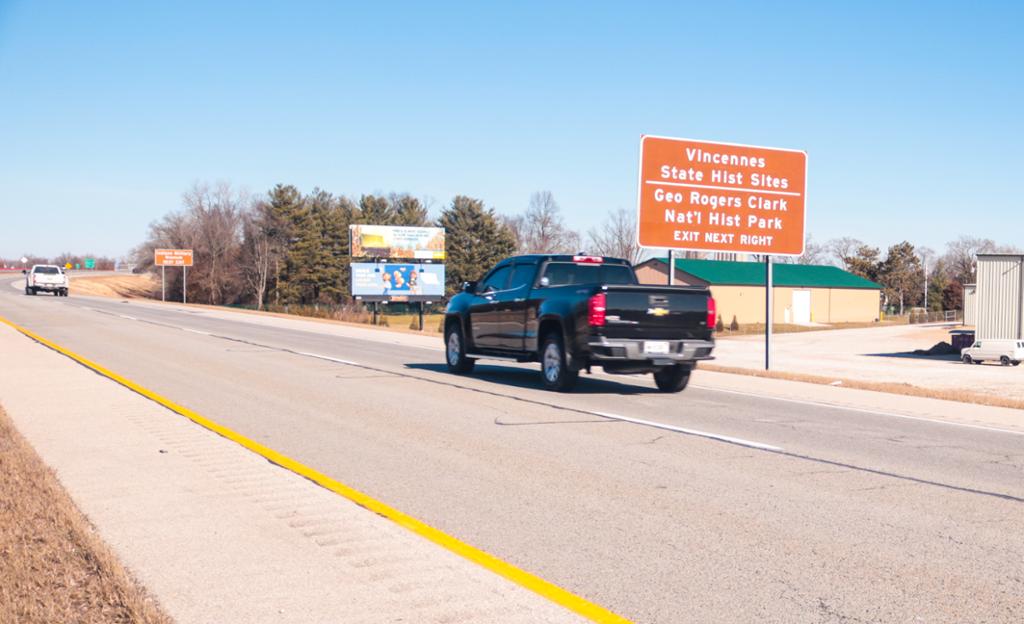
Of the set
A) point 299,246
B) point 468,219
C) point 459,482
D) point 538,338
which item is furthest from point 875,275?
point 459,482

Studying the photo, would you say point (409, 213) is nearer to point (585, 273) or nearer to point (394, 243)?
point (394, 243)

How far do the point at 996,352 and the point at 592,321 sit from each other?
100ft

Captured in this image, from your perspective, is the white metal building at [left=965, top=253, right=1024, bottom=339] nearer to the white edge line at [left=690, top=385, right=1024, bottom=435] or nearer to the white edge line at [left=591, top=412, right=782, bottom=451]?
the white edge line at [left=690, top=385, right=1024, bottom=435]

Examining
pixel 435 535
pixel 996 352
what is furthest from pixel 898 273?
pixel 435 535

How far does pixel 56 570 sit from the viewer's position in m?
4.88

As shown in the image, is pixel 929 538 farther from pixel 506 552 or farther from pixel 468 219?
pixel 468 219

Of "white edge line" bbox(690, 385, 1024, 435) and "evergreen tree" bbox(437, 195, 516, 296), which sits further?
"evergreen tree" bbox(437, 195, 516, 296)

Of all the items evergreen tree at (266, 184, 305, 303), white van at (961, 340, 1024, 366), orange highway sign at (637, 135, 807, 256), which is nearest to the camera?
orange highway sign at (637, 135, 807, 256)

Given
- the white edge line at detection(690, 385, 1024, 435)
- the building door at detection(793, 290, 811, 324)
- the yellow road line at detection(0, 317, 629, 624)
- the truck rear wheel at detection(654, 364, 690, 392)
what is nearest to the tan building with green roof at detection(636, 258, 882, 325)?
the building door at detection(793, 290, 811, 324)

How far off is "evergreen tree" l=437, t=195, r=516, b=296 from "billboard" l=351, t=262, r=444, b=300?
37548mm

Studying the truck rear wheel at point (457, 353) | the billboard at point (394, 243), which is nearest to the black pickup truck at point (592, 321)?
the truck rear wheel at point (457, 353)

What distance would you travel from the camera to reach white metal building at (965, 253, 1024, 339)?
39188 millimetres

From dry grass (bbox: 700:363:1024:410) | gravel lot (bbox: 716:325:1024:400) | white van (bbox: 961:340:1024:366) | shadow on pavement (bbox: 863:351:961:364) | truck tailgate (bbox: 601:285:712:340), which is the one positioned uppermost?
truck tailgate (bbox: 601:285:712:340)

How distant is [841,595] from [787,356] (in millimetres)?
37624
